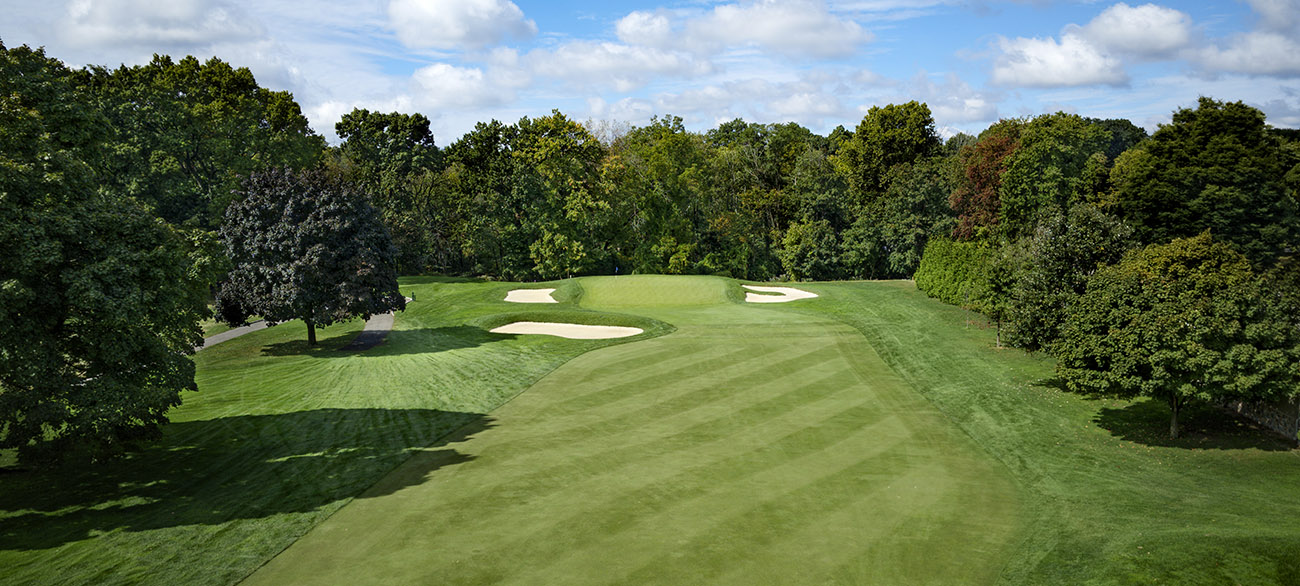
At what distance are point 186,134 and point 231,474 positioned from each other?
183ft

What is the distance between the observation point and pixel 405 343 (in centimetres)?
3697

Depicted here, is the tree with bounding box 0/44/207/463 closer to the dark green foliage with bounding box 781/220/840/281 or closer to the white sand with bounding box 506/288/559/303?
the white sand with bounding box 506/288/559/303

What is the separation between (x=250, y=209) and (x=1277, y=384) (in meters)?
41.3

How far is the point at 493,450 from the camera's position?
20.0 metres

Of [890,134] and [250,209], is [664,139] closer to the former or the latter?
[890,134]

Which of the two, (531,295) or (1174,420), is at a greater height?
(531,295)

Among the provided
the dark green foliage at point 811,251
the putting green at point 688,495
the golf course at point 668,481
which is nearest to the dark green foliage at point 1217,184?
the golf course at point 668,481

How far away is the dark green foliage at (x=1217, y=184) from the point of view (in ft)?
144

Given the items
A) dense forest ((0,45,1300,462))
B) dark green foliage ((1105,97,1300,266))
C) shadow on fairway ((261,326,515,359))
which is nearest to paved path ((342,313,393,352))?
shadow on fairway ((261,326,515,359))

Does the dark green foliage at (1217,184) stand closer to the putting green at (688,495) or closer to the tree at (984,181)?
the tree at (984,181)

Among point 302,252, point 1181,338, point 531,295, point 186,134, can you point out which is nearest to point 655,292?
point 531,295

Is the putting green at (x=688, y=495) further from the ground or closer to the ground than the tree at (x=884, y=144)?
closer to the ground

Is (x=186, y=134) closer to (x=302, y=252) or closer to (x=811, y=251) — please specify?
(x=302, y=252)

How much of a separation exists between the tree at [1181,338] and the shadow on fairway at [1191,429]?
1.95ft
